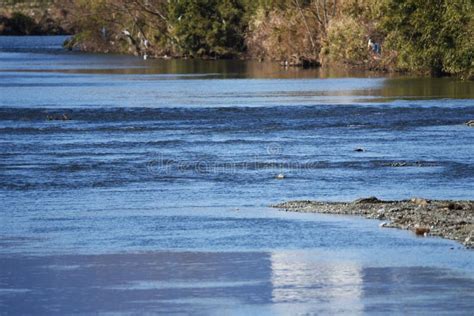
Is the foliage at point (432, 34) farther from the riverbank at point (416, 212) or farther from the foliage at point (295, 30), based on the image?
the riverbank at point (416, 212)

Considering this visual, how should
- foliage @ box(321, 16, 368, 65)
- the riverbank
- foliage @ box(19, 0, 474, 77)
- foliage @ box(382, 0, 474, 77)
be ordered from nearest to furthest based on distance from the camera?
the riverbank → foliage @ box(382, 0, 474, 77) → foliage @ box(19, 0, 474, 77) → foliage @ box(321, 16, 368, 65)

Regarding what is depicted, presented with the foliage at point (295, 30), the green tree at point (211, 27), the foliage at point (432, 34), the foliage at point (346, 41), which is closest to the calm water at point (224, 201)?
the foliage at point (432, 34)

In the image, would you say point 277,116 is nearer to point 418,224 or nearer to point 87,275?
point 418,224

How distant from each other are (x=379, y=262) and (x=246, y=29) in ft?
221

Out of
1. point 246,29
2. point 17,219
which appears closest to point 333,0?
point 246,29

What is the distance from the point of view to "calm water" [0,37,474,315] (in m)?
12.3

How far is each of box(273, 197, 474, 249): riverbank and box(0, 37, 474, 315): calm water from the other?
0.32 m

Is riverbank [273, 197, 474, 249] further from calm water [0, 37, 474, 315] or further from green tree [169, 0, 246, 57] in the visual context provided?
green tree [169, 0, 246, 57]

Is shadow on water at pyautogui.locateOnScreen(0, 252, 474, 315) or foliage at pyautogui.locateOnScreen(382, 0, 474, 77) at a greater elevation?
foliage at pyautogui.locateOnScreen(382, 0, 474, 77)

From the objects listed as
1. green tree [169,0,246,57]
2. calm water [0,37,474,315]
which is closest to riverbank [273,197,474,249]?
calm water [0,37,474,315]

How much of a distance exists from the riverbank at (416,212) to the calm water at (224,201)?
12.4 inches

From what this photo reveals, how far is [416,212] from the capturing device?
1653 cm

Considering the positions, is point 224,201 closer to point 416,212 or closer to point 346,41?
point 416,212

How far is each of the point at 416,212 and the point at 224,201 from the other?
10.7ft
